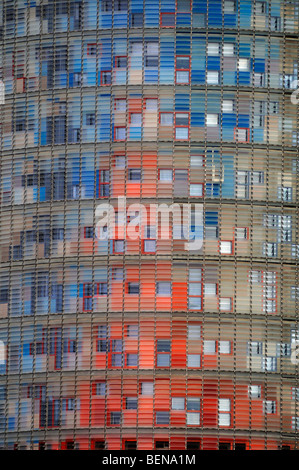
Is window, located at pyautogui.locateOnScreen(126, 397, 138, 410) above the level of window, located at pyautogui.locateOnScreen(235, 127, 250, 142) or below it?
below

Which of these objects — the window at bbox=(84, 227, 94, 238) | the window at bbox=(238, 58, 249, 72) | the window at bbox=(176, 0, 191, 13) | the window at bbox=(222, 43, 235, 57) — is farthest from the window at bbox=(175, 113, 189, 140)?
the window at bbox=(84, 227, 94, 238)

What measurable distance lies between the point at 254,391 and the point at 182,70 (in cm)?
2261

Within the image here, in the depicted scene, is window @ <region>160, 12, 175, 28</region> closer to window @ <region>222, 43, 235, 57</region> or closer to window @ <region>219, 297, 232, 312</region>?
window @ <region>222, 43, 235, 57</region>

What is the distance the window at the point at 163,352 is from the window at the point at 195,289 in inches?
115

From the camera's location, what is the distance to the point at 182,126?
62938 mm

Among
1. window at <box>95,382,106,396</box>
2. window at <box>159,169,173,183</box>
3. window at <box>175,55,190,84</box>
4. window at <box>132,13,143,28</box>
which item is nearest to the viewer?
window at <box>95,382,106,396</box>

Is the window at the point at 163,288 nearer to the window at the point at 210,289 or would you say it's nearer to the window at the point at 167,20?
the window at the point at 210,289

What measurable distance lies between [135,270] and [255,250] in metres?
8.29

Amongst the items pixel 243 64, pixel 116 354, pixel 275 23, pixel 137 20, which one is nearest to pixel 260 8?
pixel 275 23

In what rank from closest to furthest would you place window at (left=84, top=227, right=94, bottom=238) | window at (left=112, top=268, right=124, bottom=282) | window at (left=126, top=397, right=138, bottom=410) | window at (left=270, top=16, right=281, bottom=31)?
window at (left=126, top=397, right=138, bottom=410) → window at (left=112, top=268, right=124, bottom=282) → window at (left=84, top=227, right=94, bottom=238) → window at (left=270, top=16, right=281, bottom=31)

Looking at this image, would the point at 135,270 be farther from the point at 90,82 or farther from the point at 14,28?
the point at 14,28

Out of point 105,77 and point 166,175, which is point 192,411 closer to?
point 166,175

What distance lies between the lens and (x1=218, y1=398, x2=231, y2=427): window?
60000 mm

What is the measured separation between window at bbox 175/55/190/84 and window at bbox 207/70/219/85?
146 cm
